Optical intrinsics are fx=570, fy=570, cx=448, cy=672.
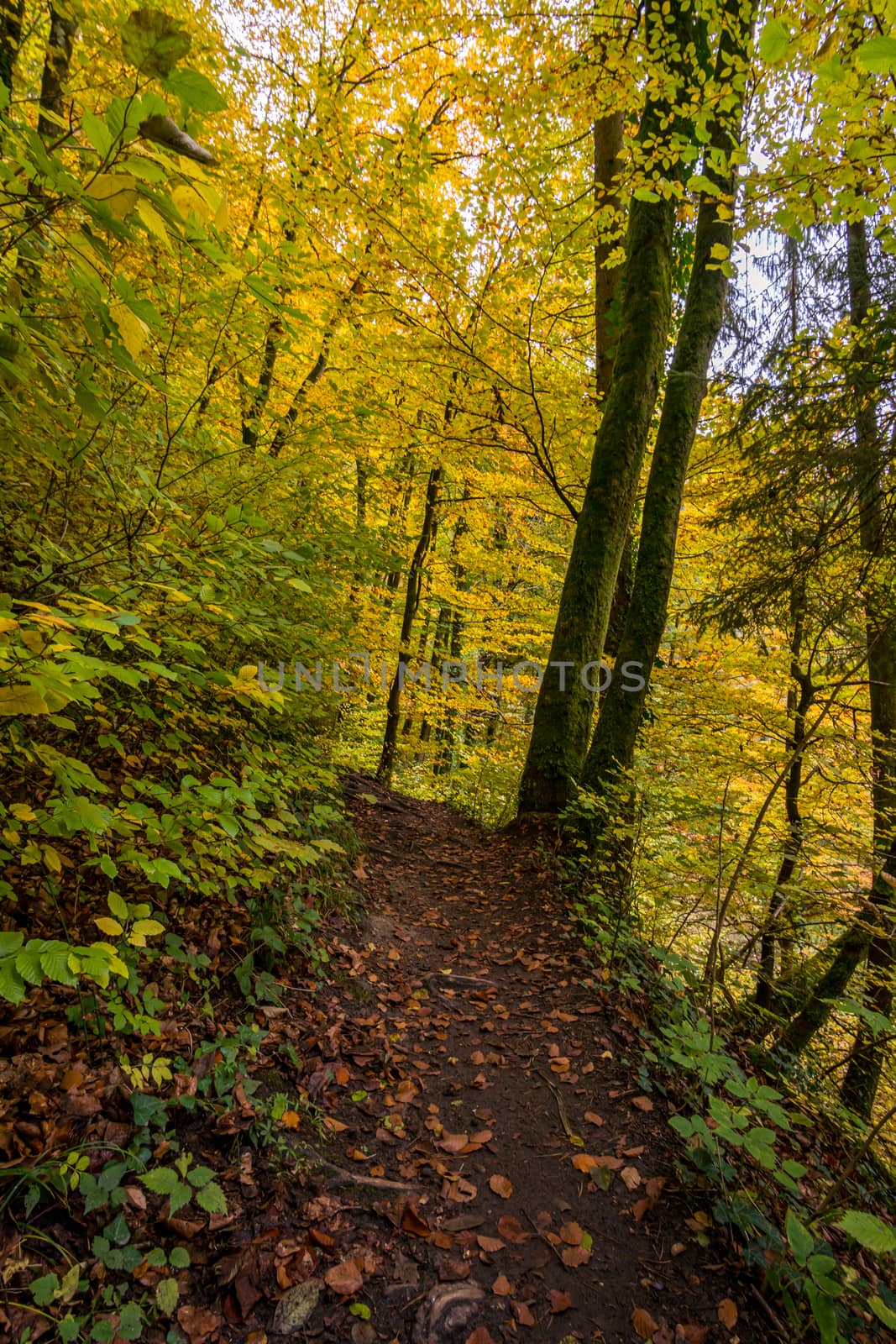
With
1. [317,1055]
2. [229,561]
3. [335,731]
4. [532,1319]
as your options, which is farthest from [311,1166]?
[335,731]

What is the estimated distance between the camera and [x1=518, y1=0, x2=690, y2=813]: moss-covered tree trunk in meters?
5.88

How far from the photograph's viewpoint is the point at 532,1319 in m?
1.95

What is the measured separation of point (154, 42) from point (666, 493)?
5508 mm

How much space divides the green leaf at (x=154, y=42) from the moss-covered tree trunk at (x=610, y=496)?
5.33 meters

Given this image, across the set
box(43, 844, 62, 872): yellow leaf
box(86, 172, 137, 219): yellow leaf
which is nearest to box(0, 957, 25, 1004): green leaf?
box(43, 844, 62, 872): yellow leaf

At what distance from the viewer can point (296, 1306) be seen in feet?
6.17

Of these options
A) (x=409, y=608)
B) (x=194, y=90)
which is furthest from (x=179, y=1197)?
(x=409, y=608)

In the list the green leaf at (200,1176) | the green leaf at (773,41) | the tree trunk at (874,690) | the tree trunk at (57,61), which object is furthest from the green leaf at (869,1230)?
the tree trunk at (57,61)

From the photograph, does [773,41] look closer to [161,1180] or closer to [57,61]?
[161,1180]

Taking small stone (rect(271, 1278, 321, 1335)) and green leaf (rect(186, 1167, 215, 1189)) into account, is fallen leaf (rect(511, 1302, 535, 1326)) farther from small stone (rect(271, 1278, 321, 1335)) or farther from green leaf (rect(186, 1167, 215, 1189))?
green leaf (rect(186, 1167, 215, 1189))

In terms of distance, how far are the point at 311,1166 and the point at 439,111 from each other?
36.4 ft

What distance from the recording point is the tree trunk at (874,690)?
4.23 meters

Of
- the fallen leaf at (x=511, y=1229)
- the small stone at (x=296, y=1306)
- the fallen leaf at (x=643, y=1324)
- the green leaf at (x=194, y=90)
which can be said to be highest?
the green leaf at (x=194, y=90)

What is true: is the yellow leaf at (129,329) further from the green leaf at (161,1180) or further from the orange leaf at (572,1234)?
the orange leaf at (572,1234)
